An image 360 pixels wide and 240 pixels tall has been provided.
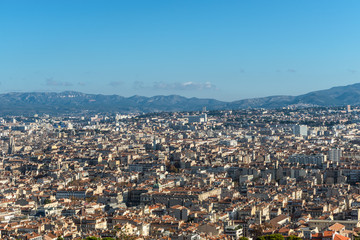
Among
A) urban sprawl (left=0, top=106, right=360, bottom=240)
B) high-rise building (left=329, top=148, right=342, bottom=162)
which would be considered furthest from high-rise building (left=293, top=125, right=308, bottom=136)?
high-rise building (left=329, top=148, right=342, bottom=162)

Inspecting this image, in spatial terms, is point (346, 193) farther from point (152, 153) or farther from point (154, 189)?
point (152, 153)

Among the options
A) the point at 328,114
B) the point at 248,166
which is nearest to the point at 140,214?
the point at 248,166

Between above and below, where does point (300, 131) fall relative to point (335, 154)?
below

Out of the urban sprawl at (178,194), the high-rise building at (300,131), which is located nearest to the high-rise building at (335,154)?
the urban sprawl at (178,194)

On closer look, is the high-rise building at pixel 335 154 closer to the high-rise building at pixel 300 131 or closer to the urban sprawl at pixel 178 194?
the urban sprawl at pixel 178 194

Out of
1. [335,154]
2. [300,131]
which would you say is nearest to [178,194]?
[335,154]

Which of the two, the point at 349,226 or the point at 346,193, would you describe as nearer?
the point at 349,226

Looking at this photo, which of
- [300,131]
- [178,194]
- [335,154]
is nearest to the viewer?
[178,194]

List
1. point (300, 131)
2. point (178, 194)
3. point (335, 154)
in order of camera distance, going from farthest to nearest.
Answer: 1. point (300, 131)
2. point (335, 154)
3. point (178, 194)

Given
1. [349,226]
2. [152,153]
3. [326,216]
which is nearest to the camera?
[349,226]

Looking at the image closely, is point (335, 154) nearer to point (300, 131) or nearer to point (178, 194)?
point (178, 194)

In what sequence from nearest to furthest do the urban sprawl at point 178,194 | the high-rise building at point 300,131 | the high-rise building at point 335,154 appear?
the urban sprawl at point 178,194, the high-rise building at point 335,154, the high-rise building at point 300,131
